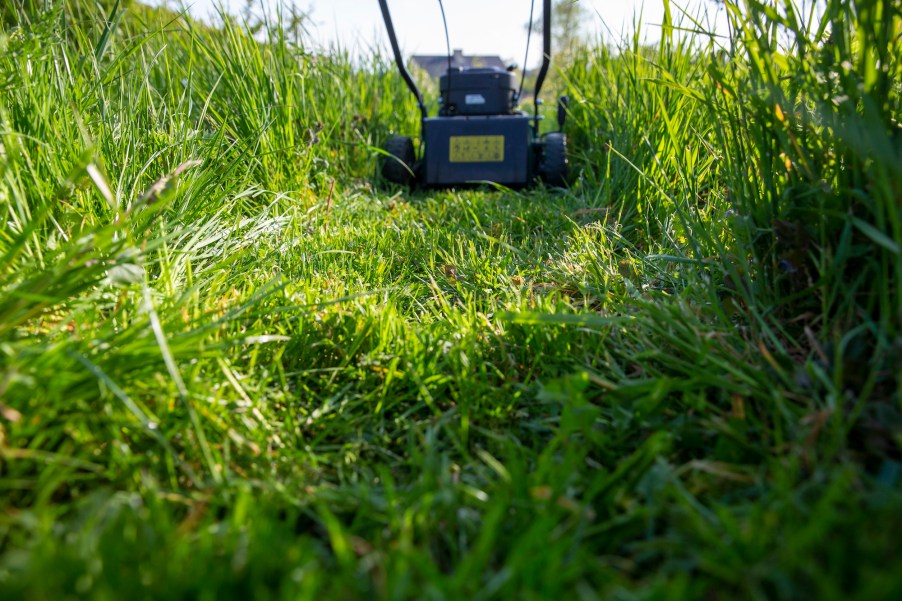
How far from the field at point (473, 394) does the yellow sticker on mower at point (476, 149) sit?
1876 millimetres

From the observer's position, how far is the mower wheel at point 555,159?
3316 millimetres

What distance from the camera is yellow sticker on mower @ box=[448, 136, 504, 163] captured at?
343 centimetres

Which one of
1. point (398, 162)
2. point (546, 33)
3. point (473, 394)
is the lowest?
point (473, 394)

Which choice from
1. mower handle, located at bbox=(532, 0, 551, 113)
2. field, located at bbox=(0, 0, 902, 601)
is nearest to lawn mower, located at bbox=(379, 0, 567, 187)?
mower handle, located at bbox=(532, 0, 551, 113)

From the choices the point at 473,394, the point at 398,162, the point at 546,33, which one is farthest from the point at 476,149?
the point at 473,394

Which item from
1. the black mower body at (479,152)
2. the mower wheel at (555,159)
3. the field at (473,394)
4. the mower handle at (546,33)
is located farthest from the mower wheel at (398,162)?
the field at (473,394)

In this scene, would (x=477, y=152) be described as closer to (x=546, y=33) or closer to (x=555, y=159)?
(x=555, y=159)

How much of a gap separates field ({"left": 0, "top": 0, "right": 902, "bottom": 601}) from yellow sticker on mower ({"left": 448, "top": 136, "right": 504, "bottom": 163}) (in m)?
1.88

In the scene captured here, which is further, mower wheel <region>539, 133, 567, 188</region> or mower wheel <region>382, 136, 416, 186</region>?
mower wheel <region>382, 136, 416, 186</region>

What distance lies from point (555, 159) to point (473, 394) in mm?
2423

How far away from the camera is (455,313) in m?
1.37

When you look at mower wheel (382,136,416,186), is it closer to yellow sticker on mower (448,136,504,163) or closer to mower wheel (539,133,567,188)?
yellow sticker on mower (448,136,504,163)

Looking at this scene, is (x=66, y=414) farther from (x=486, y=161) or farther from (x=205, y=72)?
(x=486, y=161)

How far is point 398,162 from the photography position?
349 centimetres
